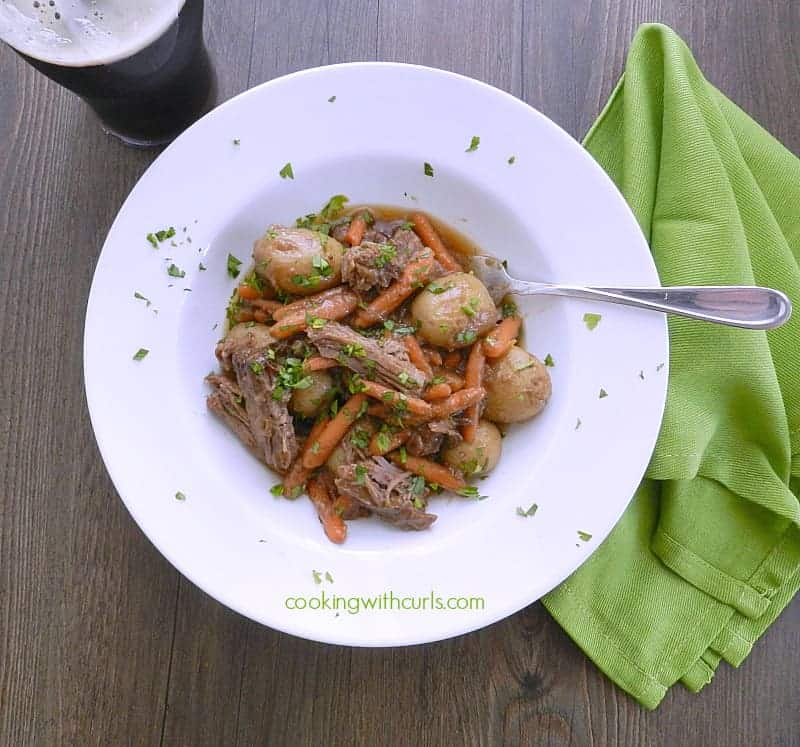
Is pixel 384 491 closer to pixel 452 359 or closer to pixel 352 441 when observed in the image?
pixel 352 441

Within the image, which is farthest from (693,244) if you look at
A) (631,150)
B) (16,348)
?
(16,348)

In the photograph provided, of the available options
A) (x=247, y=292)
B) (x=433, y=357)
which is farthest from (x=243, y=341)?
(x=433, y=357)

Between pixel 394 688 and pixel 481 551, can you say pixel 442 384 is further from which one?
pixel 394 688

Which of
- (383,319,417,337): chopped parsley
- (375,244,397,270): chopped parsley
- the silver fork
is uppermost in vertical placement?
the silver fork

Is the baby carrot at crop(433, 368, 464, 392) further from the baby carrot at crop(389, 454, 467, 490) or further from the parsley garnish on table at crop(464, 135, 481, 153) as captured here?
the parsley garnish on table at crop(464, 135, 481, 153)

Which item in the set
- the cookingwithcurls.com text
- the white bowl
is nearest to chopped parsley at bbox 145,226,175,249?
the white bowl

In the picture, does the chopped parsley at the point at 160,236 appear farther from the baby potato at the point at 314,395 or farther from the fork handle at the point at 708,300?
the fork handle at the point at 708,300
